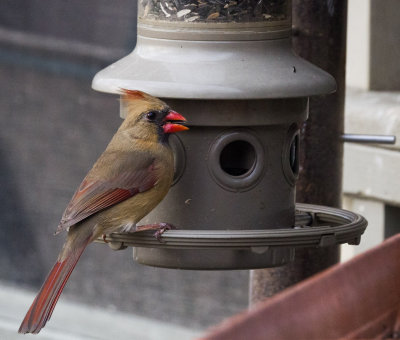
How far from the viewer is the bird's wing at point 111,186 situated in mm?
3828

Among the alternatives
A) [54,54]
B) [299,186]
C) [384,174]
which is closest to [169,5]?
[299,186]

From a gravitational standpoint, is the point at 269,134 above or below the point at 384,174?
above

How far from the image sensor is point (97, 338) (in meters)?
7.80

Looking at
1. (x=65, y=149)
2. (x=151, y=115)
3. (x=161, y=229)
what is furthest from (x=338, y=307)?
(x=65, y=149)

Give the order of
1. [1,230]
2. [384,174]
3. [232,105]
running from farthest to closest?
[1,230], [384,174], [232,105]

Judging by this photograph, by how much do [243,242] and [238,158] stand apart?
666mm

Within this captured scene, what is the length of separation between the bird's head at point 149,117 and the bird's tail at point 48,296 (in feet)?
1.54

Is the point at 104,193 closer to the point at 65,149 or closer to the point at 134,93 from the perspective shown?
the point at 134,93

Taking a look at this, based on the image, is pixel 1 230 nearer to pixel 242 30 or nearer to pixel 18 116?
pixel 18 116

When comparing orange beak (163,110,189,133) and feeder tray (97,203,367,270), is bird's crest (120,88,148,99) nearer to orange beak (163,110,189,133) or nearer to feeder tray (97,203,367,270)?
orange beak (163,110,189,133)

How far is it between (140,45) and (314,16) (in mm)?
839

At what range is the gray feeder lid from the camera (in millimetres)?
3625

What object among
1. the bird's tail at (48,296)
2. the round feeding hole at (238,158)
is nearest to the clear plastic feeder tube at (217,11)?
the round feeding hole at (238,158)

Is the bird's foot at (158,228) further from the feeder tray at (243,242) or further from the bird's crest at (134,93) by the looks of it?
the bird's crest at (134,93)
